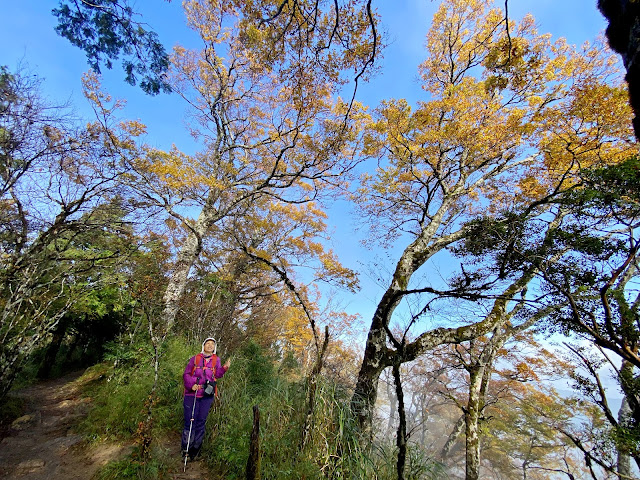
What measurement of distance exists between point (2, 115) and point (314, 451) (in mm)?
6543

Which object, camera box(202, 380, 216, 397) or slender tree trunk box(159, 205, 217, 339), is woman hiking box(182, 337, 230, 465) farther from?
slender tree trunk box(159, 205, 217, 339)

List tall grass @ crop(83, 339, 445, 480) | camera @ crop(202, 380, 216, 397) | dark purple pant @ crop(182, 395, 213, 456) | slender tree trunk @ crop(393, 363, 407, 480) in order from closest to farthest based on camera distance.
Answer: slender tree trunk @ crop(393, 363, 407, 480)
tall grass @ crop(83, 339, 445, 480)
dark purple pant @ crop(182, 395, 213, 456)
camera @ crop(202, 380, 216, 397)

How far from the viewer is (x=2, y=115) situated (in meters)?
3.90

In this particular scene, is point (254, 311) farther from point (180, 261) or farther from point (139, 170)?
point (139, 170)

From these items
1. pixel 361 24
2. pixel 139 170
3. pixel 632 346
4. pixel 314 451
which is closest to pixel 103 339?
pixel 139 170

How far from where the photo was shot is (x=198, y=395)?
11.6 ft

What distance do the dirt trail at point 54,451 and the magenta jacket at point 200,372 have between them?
0.88 metres

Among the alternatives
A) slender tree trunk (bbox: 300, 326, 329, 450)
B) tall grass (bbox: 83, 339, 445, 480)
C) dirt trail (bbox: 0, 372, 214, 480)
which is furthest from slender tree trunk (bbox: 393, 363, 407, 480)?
dirt trail (bbox: 0, 372, 214, 480)

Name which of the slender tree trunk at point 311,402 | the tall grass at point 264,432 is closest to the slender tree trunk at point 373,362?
the tall grass at point 264,432

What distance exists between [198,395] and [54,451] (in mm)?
2198

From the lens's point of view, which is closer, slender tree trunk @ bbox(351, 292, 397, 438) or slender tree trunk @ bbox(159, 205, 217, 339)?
slender tree trunk @ bbox(351, 292, 397, 438)

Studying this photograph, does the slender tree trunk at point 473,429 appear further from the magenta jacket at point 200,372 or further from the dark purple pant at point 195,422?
the magenta jacket at point 200,372

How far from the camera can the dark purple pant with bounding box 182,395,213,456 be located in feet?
11.2

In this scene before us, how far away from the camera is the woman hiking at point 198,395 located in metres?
3.41
